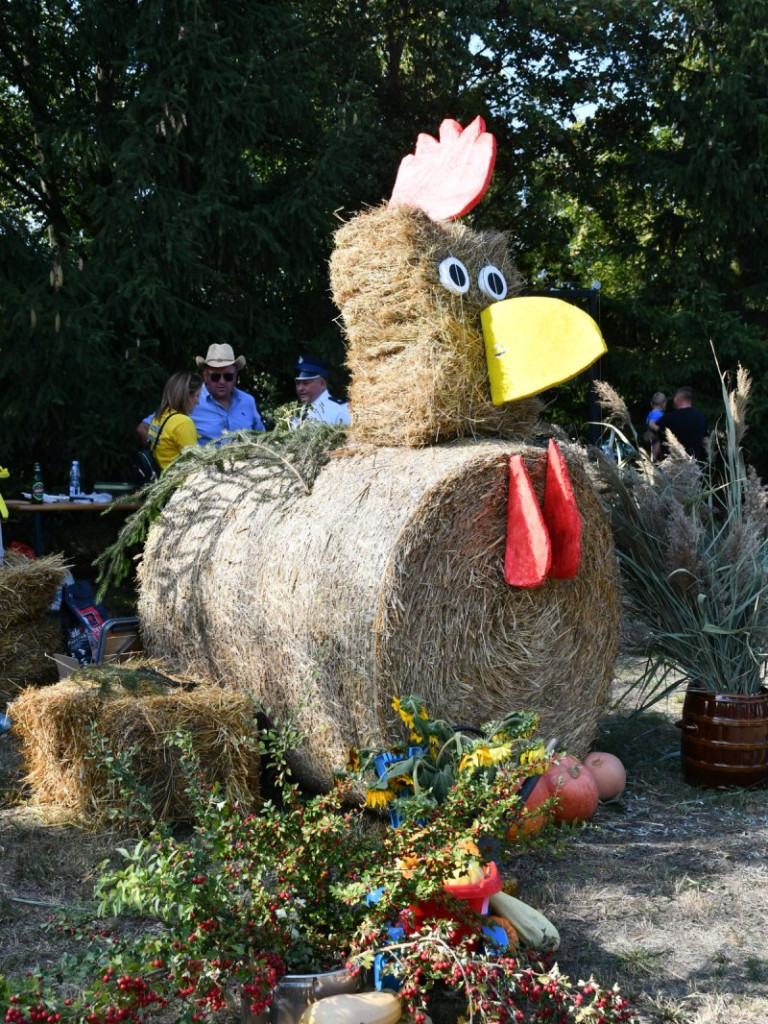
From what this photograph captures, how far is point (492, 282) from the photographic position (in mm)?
4059

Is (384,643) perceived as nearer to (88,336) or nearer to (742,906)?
(742,906)

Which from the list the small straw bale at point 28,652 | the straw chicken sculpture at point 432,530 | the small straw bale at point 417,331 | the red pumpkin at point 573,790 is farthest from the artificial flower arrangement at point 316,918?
the small straw bale at point 28,652

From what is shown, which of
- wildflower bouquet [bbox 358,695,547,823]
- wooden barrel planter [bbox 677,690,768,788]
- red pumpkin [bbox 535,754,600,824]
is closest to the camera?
wildflower bouquet [bbox 358,695,547,823]

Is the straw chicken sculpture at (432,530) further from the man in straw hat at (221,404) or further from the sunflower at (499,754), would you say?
the man in straw hat at (221,404)

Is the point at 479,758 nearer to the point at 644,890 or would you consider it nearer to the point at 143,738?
the point at 644,890

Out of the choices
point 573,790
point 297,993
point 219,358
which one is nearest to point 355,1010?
point 297,993

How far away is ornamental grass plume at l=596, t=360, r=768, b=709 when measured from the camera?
420 centimetres

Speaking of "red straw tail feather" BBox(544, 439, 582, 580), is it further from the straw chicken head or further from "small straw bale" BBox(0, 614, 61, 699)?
"small straw bale" BBox(0, 614, 61, 699)

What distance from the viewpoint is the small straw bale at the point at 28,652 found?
18.6 ft

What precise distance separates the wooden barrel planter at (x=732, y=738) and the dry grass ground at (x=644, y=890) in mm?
79

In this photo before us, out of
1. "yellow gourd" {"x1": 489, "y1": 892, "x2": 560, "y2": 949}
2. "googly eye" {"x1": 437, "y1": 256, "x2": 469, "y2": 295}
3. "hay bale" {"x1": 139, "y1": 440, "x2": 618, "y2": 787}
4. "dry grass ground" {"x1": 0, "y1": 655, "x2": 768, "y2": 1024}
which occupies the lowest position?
"dry grass ground" {"x1": 0, "y1": 655, "x2": 768, "y2": 1024}

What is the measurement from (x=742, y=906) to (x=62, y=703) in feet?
8.01

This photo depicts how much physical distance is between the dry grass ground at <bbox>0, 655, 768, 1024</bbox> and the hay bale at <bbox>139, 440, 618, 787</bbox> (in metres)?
0.55

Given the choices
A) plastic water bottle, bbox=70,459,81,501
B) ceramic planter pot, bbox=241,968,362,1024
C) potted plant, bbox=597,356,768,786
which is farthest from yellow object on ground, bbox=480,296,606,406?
plastic water bottle, bbox=70,459,81,501
